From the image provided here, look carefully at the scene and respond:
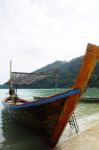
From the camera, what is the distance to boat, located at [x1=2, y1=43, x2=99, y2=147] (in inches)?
303

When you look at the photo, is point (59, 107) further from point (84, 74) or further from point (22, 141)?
point (22, 141)

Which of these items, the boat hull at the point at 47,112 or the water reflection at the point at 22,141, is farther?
the water reflection at the point at 22,141

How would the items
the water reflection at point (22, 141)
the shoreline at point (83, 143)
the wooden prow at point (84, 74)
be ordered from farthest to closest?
the water reflection at point (22, 141) < the shoreline at point (83, 143) < the wooden prow at point (84, 74)

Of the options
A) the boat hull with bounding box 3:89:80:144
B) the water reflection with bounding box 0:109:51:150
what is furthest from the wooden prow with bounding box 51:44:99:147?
the water reflection with bounding box 0:109:51:150

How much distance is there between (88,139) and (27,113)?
260 cm

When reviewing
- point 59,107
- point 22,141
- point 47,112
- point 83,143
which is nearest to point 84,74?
point 59,107

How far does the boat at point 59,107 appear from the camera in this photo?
7.70 m

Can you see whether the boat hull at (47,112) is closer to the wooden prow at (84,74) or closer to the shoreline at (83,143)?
the wooden prow at (84,74)

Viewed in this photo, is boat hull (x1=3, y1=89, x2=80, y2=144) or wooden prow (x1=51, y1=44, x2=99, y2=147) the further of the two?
boat hull (x1=3, y1=89, x2=80, y2=144)

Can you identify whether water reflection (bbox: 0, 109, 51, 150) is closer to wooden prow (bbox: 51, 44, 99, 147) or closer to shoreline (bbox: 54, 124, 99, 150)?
shoreline (bbox: 54, 124, 99, 150)

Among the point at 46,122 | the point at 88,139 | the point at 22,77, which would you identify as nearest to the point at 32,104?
the point at 46,122

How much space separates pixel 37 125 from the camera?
938cm

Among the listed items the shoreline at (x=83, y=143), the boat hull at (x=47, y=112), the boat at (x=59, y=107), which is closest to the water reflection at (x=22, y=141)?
the shoreline at (x=83, y=143)

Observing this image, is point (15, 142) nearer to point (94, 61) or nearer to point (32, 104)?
point (32, 104)
